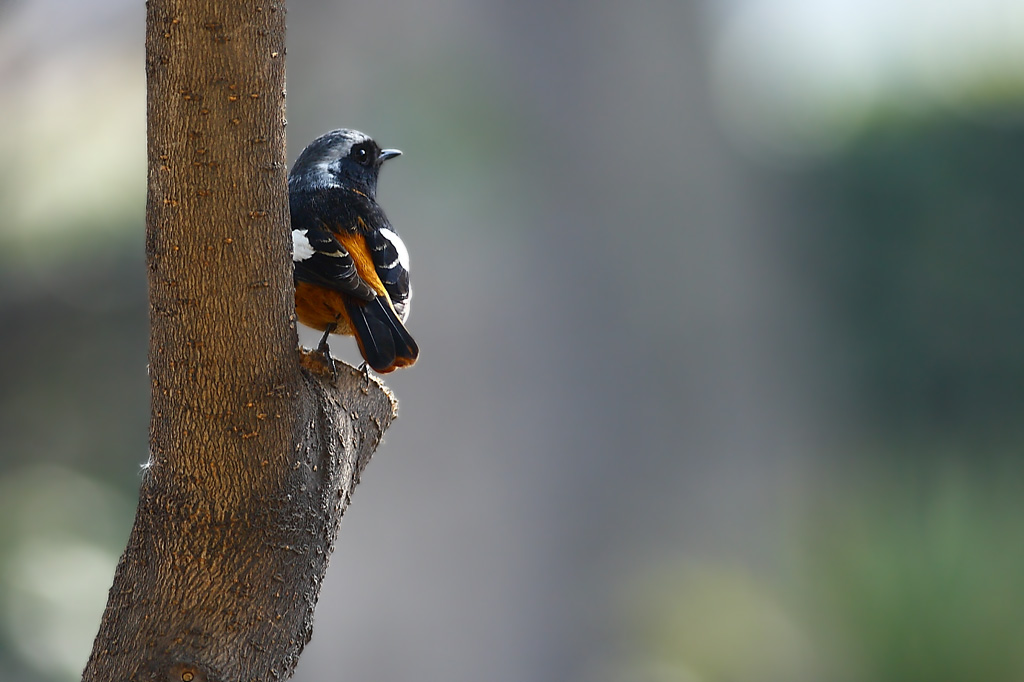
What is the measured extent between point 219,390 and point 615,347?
170 inches

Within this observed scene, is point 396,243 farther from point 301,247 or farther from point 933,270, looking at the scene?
point 933,270

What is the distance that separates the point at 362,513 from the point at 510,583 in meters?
0.82

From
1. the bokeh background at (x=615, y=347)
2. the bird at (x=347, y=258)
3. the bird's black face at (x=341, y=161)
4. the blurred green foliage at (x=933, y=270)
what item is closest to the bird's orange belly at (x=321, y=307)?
the bird at (x=347, y=258)

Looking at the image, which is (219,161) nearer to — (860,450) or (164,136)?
(164,136)

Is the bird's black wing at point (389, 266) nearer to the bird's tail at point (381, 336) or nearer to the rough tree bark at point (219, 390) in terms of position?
the bird's tail at point (381, 336)

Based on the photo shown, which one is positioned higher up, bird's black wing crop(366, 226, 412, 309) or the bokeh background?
the bokeh background

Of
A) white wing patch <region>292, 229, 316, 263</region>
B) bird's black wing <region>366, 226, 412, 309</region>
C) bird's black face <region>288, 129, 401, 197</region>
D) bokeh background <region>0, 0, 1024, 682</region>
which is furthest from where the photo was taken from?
bokeh background <region>0, 0, 1024, 682</region>

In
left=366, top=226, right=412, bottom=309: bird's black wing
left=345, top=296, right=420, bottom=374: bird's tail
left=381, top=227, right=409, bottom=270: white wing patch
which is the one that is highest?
left=381, top=227, right=409, bottom=270: white wing patch

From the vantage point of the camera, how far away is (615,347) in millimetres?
5270

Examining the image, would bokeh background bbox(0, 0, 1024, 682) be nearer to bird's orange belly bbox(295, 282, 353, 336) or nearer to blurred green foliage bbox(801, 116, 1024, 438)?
blurred green foliage bbox(801, 116, 1024, 438)

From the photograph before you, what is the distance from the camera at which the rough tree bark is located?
983mm

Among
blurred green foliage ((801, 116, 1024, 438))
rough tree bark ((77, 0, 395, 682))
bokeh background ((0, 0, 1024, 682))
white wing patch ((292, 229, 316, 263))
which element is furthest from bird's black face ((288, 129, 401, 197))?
blurred green foliage ((801, 116, 1024, 438))

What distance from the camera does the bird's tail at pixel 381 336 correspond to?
1393 millimetres

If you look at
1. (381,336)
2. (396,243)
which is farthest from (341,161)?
A: (381,336)
